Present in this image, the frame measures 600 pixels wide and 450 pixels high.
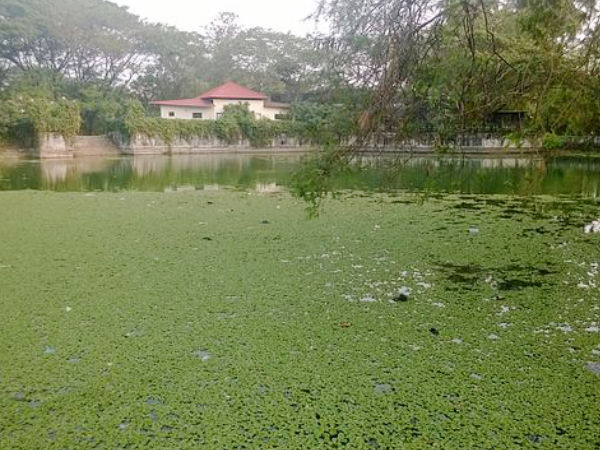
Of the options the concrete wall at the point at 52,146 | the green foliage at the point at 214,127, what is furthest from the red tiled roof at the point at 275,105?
the concrete wall at the point at 52,146

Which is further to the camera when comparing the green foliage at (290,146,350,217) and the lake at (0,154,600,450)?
the green foliage at (290,146,350,217)

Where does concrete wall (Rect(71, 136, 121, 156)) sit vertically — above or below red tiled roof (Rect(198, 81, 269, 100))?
below

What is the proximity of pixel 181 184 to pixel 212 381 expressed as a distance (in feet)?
21.9

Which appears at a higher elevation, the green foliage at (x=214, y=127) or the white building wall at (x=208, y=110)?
the white building wall at (x=208, y=110)

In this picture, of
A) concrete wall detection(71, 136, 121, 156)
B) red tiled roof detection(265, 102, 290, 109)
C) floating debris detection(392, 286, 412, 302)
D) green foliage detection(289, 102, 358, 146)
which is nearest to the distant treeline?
green foliage detection(289, 102, 358, 146)

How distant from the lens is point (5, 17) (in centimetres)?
2064

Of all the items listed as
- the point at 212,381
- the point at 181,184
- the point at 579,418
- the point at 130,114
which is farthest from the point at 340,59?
the point at 130,114

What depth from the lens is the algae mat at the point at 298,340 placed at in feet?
4.38

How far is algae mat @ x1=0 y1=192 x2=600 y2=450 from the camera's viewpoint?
1334 mm

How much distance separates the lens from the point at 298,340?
1.86 meters

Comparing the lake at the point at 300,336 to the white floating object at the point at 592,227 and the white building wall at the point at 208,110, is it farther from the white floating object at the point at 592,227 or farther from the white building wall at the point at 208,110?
the white building wall at the point at 208,110

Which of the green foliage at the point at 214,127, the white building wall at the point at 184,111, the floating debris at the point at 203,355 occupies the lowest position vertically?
the floating debris at the point at 203,355

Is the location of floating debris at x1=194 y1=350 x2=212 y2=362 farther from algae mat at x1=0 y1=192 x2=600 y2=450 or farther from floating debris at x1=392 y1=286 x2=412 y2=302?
floating debris at x1=392 y1=286 x2=412 y2=302

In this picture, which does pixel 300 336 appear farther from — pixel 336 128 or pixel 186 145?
pixel 186 145
